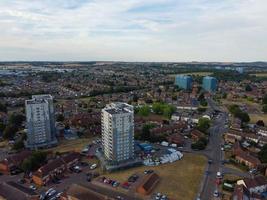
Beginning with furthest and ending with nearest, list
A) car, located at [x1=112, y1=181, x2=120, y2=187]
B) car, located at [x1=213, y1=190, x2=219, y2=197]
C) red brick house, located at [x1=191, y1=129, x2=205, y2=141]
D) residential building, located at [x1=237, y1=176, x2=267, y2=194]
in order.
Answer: red brick house, located at [x1=191, y1=129, x2=205, y2=141] → car, located at [x1=112, y1=181, x2=120, y2=187] → residential building, located at [x1=237, y1=176, x2=267, y2=194] → car, located at [x1=213, y1=190, x2=219, y2=197]

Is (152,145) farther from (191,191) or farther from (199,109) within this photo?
(199,109)

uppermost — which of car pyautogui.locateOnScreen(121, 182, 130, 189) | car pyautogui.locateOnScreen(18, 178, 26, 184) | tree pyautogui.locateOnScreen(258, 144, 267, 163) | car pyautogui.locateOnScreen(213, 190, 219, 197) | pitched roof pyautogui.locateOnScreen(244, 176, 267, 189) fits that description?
tree pyautogui.locateOnScreen(258, 144, 267, 163)

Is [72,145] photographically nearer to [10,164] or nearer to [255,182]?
[10,164]

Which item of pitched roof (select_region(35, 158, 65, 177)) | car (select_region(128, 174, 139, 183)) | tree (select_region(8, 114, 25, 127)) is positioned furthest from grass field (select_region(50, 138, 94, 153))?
tree (select_region(8, 114, 25, 127))

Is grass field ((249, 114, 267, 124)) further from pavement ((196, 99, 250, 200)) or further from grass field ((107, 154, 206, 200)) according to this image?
grass field ((107, 154, 206, 200))

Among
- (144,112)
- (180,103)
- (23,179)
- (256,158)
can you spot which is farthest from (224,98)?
(23,179)

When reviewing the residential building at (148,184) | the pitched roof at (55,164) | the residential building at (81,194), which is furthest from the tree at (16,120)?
the residential building at (148,184)
